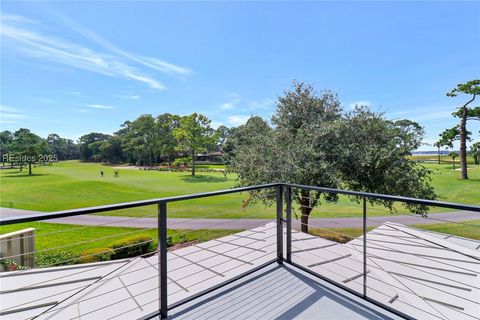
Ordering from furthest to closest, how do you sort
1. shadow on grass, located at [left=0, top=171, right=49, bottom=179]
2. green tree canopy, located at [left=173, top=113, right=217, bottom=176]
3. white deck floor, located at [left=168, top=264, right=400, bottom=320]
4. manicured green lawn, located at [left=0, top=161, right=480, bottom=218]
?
shadow on grass, located at [left=0, top=171, right=49, bottom=179], green tree canopy, located at [left=173, top=113, right=217, bottom=176], manicured green lawn, located at [left=0, top=161, right=480, bottom=218], white deck floor, located at [left=168, top=264, right=400, bottom=320]

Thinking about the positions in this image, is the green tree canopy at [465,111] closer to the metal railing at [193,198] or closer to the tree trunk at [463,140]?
the tree trunk at [463,140]

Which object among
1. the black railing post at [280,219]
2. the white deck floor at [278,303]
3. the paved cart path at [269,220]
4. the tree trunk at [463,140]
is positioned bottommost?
the paved cart path at [269,220]

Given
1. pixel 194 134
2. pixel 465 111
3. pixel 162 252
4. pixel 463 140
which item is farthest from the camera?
pixel 194 134

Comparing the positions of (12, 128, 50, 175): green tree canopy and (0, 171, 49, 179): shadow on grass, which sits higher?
(12, 128, 50, 175): green tree canopy

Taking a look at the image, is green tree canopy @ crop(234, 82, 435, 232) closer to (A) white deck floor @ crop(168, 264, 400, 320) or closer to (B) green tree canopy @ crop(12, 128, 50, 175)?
(A) white deck floor @ crop(168, 264, 400, 320)

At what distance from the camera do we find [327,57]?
34.1 feet

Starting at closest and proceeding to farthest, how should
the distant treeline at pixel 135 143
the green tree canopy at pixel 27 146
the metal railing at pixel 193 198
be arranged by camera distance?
the metal railing at pixel 193 198 → the distant treeline at pixel 135 143 → the green tree canopy at pixel 27 146

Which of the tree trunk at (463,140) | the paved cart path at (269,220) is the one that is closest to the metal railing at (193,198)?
the paved cart path at (269,220)

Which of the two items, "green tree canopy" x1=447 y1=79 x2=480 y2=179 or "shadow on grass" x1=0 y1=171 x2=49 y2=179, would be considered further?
"shadow on grass" x1=0 y1=171 x2=49 y2=179

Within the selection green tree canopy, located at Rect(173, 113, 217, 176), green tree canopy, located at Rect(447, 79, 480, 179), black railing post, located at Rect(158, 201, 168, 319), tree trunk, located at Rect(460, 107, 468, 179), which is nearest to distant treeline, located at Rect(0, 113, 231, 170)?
green tree canopy, located at Rect(173, 113, 217, 176)

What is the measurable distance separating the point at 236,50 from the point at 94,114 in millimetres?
41309

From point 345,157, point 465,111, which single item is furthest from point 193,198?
point 465,111

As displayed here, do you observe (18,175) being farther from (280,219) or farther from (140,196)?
(280,219)

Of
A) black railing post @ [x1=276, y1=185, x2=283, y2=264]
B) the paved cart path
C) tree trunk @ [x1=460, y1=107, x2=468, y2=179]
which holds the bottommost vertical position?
the paved cart path
